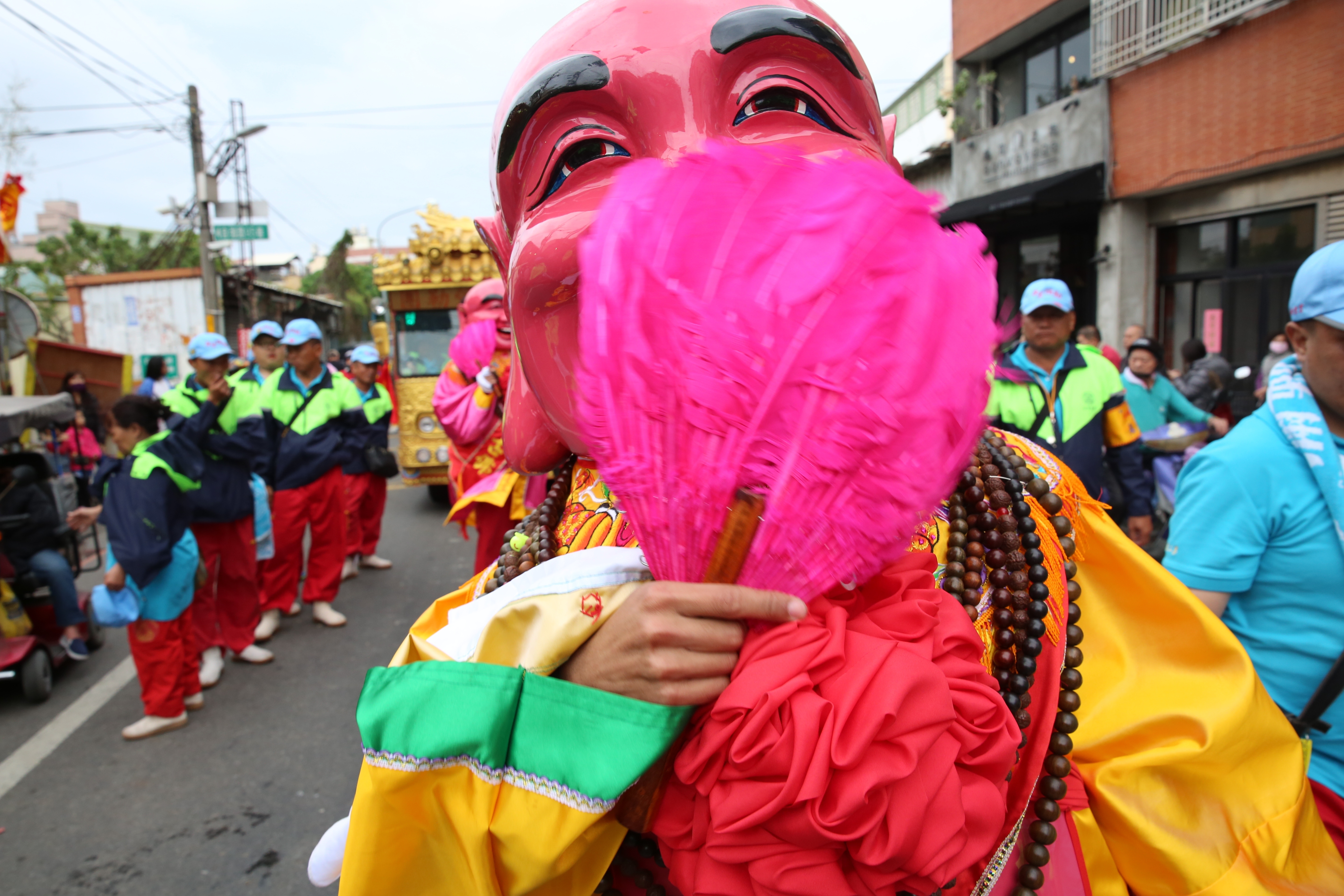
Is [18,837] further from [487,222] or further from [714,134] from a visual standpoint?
[714,134]

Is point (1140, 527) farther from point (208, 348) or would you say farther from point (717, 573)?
point (208, 348)

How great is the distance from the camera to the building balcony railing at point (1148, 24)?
27.8 feet

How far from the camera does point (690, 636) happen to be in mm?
703

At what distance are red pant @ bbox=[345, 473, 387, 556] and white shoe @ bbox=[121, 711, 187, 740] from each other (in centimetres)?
220

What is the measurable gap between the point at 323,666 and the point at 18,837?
68.3 inches

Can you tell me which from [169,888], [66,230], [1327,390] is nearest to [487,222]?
[1327,390]

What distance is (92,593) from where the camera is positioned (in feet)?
12.7

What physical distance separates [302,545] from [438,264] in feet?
14.1

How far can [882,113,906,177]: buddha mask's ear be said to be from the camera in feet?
3.46

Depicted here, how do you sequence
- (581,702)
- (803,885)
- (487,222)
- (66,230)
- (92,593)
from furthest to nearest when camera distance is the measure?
(66,230), (92,593), (487,222), (581,702), (803,885)

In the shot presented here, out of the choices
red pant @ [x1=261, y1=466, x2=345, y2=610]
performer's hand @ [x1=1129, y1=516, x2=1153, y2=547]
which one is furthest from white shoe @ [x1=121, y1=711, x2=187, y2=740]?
performer's hand @ [x1=1129, y1=516, x2=1153, y2=547]

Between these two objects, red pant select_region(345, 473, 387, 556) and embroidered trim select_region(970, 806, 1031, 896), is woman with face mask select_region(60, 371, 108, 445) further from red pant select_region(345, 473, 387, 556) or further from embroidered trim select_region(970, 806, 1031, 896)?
embroidered trim select_region(970, 806, 1031, 896)

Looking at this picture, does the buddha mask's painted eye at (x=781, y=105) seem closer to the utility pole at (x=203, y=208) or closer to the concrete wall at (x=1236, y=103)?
the concrete wall at (x=1236, y=103)

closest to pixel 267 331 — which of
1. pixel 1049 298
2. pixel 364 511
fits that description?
pixel 364 511
